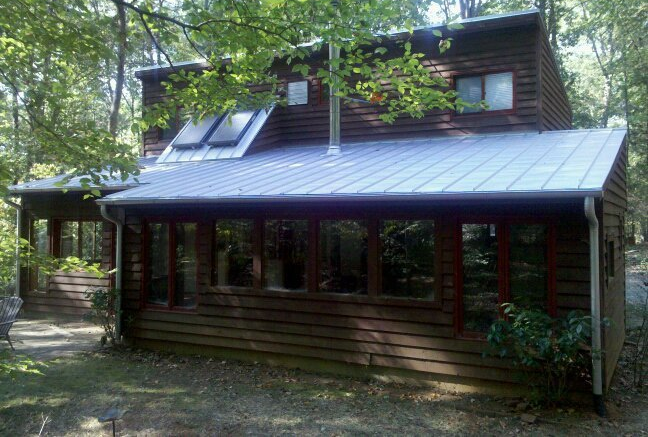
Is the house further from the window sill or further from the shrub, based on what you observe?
the shrub

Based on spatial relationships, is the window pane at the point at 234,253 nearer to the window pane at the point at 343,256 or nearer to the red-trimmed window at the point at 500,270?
the window pane at the point at 343,256

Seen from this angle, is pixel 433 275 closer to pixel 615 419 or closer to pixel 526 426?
pixel 526 426

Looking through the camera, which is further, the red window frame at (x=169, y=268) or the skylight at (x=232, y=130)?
the skylight at (x=232, y=130)

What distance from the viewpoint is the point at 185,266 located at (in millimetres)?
8828

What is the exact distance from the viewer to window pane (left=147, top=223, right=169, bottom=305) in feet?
29.5

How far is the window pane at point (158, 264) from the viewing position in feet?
29.5

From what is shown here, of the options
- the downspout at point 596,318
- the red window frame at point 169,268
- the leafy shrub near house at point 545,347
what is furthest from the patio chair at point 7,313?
the downspout at point 596,318

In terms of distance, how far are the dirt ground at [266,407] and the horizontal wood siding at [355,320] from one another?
377 millimetres

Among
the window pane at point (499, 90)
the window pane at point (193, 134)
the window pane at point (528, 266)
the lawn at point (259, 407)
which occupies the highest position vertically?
the window pane at point (499, 90)

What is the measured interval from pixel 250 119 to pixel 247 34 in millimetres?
5718

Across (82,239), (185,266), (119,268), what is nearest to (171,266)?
(185,266)

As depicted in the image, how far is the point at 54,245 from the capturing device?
1195 cm

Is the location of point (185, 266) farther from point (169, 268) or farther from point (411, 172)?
point (411, 172)

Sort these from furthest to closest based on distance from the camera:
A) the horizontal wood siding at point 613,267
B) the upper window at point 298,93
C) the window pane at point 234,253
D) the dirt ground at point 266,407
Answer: the upper window at point 298,93, the window pane at point 234,253, the horizontal wood siding at point 613,267, the dirt ground at point 266,407
